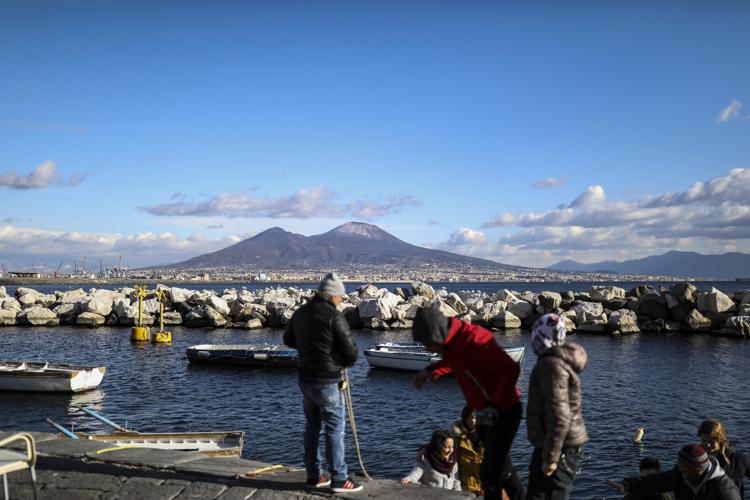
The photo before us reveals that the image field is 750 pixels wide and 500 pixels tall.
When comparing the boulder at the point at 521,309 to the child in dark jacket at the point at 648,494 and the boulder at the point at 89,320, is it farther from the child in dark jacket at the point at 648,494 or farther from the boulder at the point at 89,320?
the child in dark jacket at the point at 648,494

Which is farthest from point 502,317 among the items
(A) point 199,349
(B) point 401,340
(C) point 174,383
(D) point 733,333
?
(C) point 174,383

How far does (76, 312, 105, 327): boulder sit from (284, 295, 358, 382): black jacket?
55680 mm

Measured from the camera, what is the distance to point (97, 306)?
57344mm

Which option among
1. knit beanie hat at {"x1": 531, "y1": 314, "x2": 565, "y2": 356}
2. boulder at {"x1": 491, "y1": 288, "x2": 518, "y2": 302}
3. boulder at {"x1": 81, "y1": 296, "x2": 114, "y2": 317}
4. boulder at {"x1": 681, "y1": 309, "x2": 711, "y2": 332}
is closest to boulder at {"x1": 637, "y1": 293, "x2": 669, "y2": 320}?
boulder at {"x1": 681, "y1": 309, "x2": 711, "y2": 332}

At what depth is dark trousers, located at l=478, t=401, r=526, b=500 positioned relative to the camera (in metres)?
5.39

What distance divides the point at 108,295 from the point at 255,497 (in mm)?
63652

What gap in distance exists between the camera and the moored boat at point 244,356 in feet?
109

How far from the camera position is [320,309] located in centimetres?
623

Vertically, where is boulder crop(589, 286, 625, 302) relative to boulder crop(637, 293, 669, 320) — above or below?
above

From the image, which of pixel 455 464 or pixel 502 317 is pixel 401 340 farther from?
pixel 455 464

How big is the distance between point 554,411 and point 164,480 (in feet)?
14.3

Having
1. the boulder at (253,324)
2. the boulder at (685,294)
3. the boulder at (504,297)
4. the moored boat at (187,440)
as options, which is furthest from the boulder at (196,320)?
the boulder at (685,294)

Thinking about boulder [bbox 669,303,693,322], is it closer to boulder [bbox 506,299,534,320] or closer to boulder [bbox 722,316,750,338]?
boulder [bbox 722,316,750,338]

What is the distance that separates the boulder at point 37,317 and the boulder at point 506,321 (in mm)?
41277
